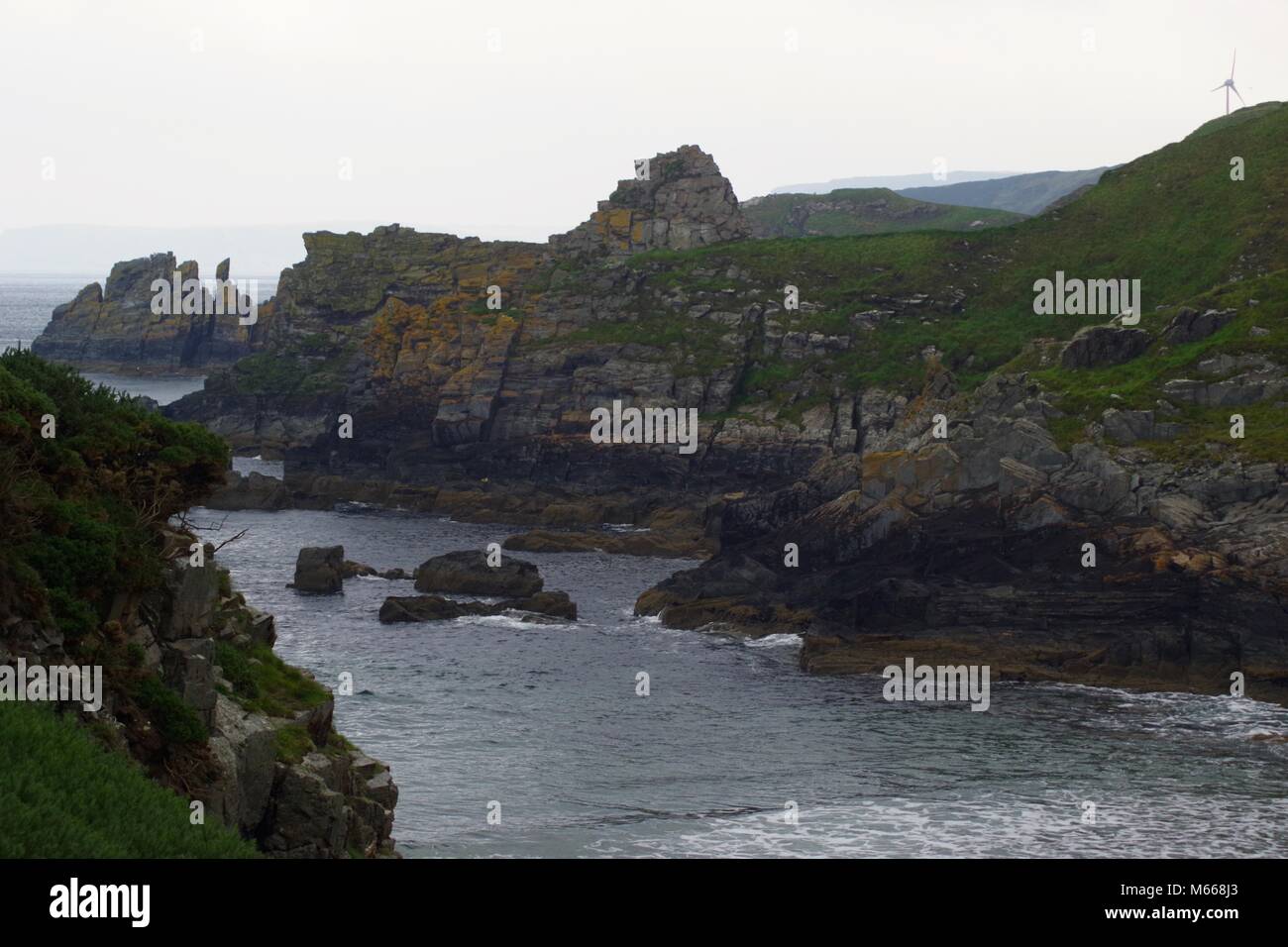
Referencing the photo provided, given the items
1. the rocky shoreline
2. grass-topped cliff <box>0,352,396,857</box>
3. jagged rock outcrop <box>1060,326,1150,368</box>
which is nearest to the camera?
grass-topped cliff <box>0,352,396,857</box>

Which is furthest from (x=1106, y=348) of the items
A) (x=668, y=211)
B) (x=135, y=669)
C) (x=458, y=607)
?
(x=668, y=211)

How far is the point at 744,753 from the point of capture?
56.4m

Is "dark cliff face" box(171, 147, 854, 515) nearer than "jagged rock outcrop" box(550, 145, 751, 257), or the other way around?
"dark cliff face" box(171, 147, 854, 515)

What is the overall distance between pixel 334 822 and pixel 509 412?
321ft

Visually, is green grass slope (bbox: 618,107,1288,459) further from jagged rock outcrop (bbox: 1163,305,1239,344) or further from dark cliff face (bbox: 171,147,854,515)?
jagged rock outcrop (bbox: 1163,305,1239,344)

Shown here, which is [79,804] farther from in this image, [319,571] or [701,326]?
[701,326]

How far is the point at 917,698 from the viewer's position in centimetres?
6444

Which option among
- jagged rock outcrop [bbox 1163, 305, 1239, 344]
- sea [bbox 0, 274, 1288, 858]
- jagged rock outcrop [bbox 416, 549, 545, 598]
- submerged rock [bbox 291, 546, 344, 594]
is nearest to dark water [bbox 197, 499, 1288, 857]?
sea [bbox 0, 274, 1288, 858]

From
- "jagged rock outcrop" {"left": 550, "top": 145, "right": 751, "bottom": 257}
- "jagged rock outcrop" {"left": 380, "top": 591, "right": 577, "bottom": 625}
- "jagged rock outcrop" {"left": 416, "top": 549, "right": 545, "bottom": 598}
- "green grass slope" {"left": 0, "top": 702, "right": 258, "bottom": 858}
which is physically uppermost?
"jagged rock outcrop" {"left": 550, "top": 145, "right": 751, "bottom": 257}

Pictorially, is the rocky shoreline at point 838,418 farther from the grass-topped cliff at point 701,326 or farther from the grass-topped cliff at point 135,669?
the grass-topped cliff at point 135,669

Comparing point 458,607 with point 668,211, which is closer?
point 458,607

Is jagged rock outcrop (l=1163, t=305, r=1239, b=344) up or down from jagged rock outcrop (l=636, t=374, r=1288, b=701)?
up

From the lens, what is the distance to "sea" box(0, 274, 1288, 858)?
4594 cm
